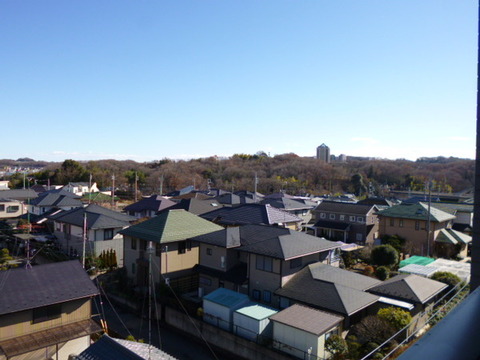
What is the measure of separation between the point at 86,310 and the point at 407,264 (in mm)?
15749

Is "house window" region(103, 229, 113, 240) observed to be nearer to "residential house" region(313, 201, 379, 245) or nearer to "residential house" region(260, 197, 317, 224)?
"residential house" region(260, 197, 317, 224)

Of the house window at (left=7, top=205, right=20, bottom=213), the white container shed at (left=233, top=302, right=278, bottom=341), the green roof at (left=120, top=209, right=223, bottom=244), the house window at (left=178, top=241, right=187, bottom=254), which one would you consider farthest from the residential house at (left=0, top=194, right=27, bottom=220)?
the white container shed at (left=233, top=302, right=278, bottom=341)

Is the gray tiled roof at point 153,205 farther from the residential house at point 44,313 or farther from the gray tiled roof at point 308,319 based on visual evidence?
the gray tiled roof at point 308,319

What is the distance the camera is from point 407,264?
62.4 feet

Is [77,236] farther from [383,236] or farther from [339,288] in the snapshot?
[383,236]

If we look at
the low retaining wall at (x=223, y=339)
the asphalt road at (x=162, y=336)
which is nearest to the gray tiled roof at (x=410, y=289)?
the low retaining wall at (x=223, y=339)

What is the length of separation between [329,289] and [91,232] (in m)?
13.5

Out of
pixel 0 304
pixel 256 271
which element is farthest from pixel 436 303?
pixel 0 304

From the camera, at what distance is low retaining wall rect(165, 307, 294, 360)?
11203 millimetres

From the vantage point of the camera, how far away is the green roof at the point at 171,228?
53.1 feet

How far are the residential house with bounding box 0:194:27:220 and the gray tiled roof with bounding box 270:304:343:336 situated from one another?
2794 cm

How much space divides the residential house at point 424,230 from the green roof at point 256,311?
563 inches

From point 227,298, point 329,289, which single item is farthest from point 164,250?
point 329,289

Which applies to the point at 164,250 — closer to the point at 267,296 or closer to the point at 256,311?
the point at 267,296
